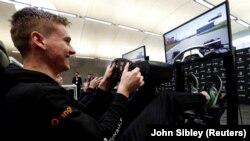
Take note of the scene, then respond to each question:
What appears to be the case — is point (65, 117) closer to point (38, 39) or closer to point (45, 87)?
point (45, 87)

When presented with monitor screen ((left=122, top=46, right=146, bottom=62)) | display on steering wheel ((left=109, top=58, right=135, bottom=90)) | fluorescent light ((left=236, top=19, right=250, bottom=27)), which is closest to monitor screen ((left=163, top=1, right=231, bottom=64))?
display on steering wheel ((left=109, top=58, right=135, bottom=90))

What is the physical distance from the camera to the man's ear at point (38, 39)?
0.98 metres

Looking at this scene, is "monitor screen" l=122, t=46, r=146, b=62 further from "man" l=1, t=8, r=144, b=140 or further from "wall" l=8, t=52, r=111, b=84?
"wall" l=8, t=52, r=111, b=84

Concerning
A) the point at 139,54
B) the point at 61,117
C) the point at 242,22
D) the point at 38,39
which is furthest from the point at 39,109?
the point at 242,22

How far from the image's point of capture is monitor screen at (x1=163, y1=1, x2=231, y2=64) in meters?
1.39

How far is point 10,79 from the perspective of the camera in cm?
88

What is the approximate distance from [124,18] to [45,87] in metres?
6.89

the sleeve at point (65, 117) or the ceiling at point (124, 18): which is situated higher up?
the ceiling at point (124, 18)

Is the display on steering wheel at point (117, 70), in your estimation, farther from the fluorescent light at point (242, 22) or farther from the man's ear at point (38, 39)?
the fluorescent light at point (242, 22)

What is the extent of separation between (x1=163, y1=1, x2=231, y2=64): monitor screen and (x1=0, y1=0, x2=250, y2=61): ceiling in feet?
Answer: 15.0

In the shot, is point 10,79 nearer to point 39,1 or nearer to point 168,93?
point 168,93

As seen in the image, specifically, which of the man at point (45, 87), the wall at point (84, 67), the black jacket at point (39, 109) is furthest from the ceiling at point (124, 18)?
the black jacket at point (39, 109)

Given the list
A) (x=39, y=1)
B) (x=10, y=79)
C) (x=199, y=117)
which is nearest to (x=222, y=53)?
(x=199, y=117)

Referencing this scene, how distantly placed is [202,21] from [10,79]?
51.2 inches
